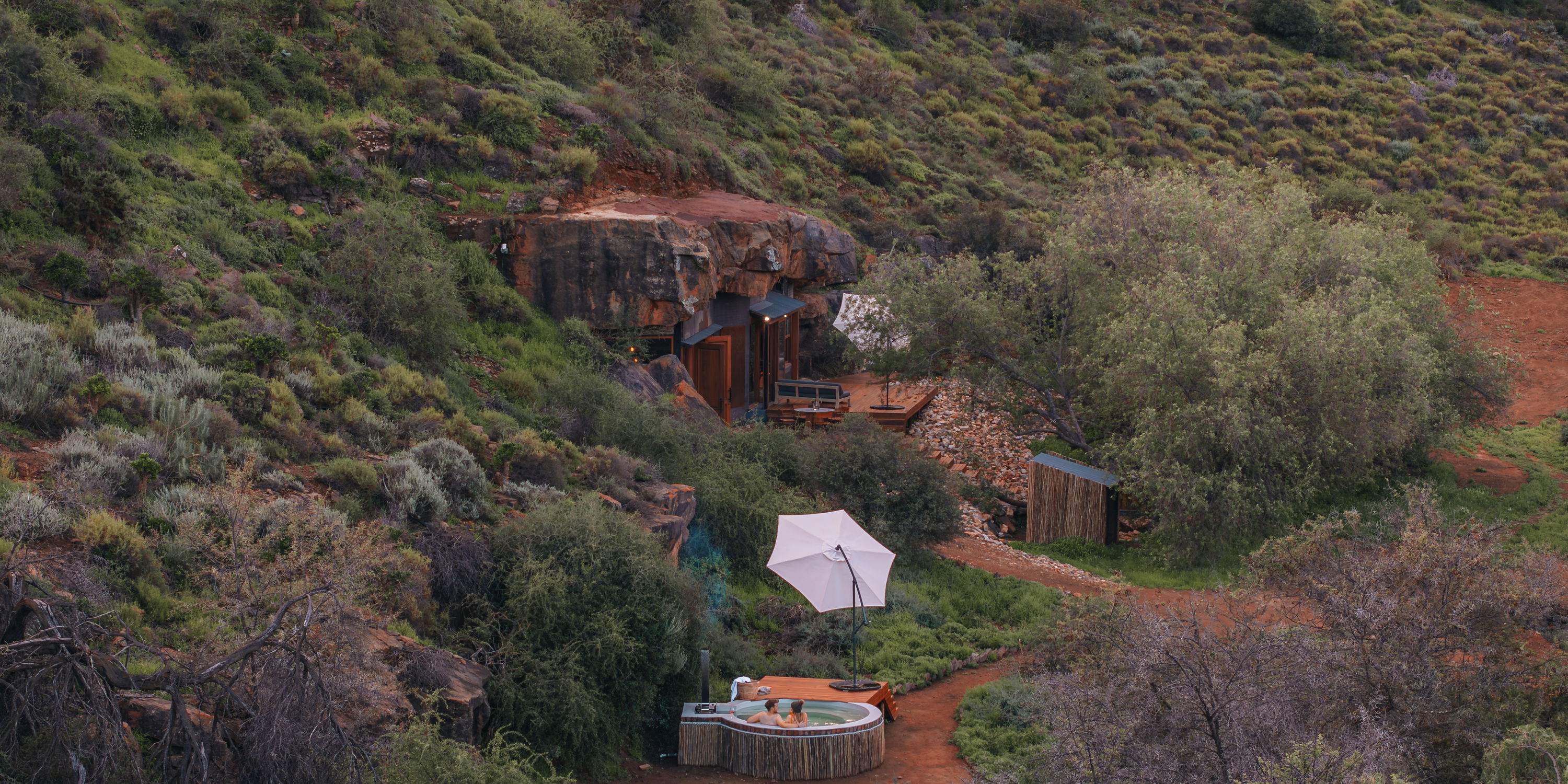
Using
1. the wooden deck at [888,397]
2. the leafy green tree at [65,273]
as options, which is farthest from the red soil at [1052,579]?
the leafy green tree at [65,273]

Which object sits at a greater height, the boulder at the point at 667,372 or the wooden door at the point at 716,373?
the boulder at the point at 667,372

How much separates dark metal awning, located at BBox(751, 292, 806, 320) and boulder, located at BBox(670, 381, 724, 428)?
426 centimetres

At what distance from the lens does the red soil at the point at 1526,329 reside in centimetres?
2652

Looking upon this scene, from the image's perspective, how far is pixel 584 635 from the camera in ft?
35.6

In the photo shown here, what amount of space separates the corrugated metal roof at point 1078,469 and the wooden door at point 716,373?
278 inches

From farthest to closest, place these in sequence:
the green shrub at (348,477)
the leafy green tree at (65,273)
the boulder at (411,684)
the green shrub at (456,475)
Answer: the leafy green tree at (65,273) → the green shrub at (456,475) → the green shrub at (348,477) → the boulder at (411,684)

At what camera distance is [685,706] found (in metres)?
11.1

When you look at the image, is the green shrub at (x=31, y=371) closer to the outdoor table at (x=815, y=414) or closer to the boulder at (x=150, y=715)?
the boulder at (x=150, y=715)

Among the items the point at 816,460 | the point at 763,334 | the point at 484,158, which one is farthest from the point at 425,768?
the point at 763,334

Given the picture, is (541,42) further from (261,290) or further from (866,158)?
(261,290)

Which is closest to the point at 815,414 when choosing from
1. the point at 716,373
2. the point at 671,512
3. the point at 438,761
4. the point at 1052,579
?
the point at 716,373

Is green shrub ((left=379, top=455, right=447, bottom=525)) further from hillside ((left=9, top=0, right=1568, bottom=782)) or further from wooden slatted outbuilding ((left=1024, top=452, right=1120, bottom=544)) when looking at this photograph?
wooden slatted outbuilding ((left=1024, top=452, right=1120, bottom=544))

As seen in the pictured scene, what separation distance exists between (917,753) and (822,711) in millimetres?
1134

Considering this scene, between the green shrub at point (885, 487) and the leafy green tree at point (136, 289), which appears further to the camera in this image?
the green shrub at point (885, 487)
